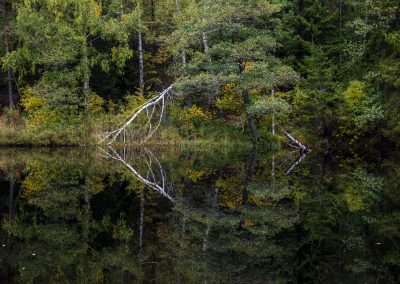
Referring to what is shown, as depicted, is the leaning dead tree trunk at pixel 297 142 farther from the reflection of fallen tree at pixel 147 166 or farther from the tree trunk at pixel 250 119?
the reflection of fallen tree at pixel 147 166

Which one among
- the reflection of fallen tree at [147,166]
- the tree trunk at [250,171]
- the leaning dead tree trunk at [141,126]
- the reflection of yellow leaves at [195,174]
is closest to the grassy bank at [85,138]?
the leaning dead tree trunk at [141,126]

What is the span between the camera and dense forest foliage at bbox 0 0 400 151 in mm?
25312

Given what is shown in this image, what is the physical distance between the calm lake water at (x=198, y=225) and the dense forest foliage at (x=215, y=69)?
28.7ft

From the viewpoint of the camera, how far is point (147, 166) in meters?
19.1

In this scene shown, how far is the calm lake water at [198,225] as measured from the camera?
687 cm

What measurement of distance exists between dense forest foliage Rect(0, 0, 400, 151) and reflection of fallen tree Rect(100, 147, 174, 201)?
3.71m

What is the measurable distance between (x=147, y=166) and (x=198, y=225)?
31.9 feet

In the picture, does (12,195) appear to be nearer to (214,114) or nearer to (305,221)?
(305,221)

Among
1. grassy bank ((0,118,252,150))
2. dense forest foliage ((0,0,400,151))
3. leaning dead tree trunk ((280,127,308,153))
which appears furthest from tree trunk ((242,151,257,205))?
grassy bank ((0,118,252,150))

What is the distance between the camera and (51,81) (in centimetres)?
3031

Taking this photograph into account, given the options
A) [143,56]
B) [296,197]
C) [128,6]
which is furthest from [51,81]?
[296,197]

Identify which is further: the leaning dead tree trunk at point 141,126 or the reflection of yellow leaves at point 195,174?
the leaning dead tree trunk at point 141,126

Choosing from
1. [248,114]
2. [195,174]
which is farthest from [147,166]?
[248,114]

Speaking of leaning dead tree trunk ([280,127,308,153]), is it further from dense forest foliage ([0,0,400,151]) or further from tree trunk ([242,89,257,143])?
tree trunk ([242,89,257,143])
